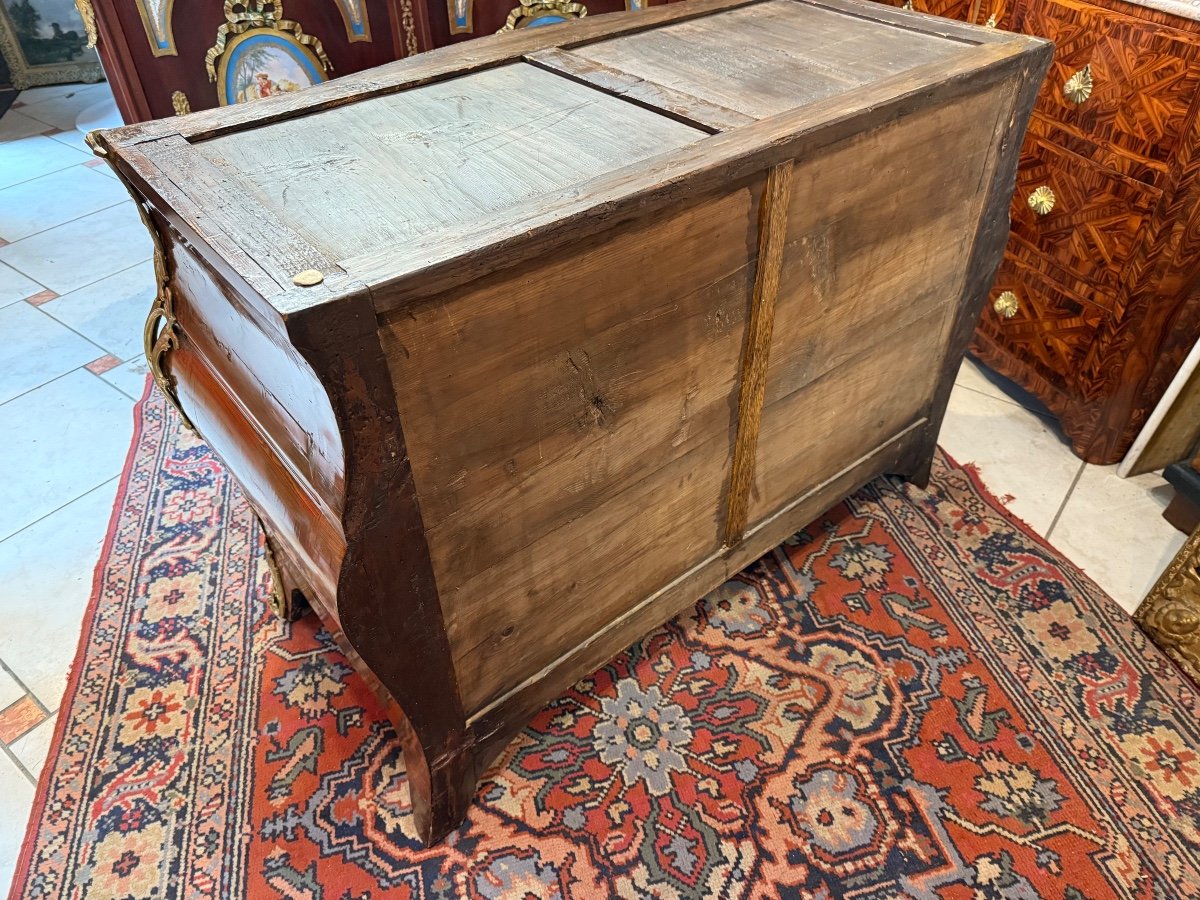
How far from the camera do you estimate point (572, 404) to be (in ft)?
3.60

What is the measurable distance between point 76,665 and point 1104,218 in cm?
233

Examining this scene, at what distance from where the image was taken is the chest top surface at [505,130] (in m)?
0.93

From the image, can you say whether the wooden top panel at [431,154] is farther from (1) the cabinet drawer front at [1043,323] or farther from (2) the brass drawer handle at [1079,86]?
(1) the cabinet drawer front at [1043,323]

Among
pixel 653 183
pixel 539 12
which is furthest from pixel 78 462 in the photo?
pixel 653 183

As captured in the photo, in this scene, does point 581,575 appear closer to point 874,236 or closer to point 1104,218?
point 874,236

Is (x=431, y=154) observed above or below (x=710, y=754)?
above

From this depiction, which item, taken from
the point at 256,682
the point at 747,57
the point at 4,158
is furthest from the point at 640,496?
the point at 4,158

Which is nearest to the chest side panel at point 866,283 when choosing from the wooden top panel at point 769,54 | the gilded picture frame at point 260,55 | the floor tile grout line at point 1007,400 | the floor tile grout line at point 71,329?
the wooden top panel at point 769,54

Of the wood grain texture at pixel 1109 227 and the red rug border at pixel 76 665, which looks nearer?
the red rug border at pixel 76 665

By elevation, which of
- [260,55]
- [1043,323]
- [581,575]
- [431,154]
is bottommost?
[1043,323]

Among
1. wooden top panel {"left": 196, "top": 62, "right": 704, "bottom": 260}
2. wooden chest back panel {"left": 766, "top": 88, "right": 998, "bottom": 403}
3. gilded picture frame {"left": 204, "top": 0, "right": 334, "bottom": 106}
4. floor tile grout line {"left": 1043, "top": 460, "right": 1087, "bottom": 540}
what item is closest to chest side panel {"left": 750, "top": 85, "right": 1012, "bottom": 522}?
wooden chest back panel {"left": 766, "top": 88, "right": 998, "bottom": 403}

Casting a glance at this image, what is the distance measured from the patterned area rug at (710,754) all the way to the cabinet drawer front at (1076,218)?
0.65 meters

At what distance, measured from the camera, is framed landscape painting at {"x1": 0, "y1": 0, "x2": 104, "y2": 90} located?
411cm

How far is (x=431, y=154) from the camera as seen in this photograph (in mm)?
1112
